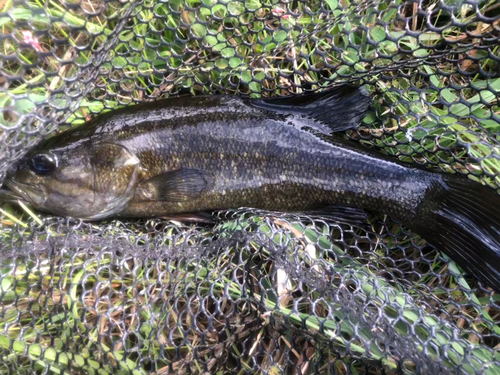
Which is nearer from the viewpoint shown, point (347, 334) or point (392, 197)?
point (347, 334)

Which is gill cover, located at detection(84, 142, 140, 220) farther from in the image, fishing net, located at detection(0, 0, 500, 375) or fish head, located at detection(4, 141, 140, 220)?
fishing net, located at detection(0, 0, 500, 375)

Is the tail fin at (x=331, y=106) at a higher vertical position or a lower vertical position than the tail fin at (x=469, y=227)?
higher

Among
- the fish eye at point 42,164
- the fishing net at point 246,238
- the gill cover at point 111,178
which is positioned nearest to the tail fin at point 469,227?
the fishing net at point 246,238

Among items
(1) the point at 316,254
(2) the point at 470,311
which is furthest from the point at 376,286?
(2) the point at 470,311

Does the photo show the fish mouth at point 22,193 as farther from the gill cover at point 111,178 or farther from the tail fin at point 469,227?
the tail fin at point 469,227

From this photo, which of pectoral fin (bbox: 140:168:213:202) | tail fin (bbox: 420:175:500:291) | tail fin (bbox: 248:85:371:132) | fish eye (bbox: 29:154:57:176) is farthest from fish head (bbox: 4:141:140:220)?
tail fin (bbox: 420:175:500:291)

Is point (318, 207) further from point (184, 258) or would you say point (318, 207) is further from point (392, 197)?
point (184, 258)

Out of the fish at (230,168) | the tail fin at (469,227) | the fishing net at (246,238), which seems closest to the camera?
the fishing net at (246,238)
